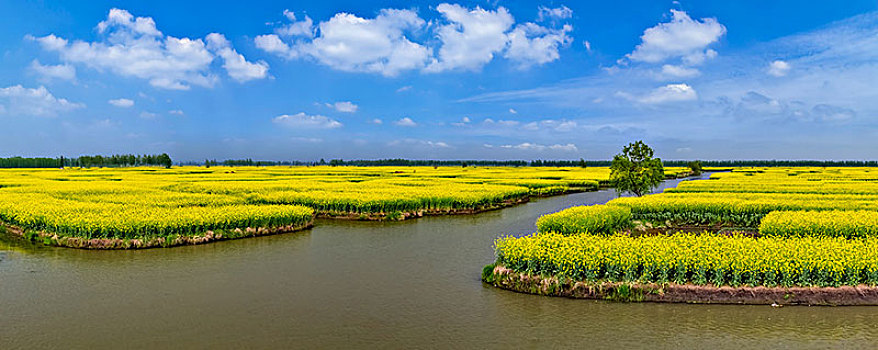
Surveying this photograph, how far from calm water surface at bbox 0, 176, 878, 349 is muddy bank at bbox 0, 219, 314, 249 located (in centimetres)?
170

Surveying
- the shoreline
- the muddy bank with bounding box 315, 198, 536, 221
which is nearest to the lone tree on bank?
the muddy bank with bounding box 315, 198, 536, 221

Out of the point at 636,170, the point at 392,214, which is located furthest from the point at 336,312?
the point at 636,170

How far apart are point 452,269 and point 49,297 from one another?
1212 centimetres

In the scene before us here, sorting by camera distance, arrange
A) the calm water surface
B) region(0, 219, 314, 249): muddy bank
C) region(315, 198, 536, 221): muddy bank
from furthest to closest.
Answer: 1. region(315, 198, 536, 221): muddy bank
2. region(0, 219, 314, 249): muddy bank
3. the calm water surface

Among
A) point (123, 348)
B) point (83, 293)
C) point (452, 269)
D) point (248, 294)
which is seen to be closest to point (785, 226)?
point (452, 269)

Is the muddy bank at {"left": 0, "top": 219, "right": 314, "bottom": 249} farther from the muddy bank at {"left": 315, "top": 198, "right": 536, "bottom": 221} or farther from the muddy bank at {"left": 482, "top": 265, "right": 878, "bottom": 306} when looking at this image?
the muddy bank at {"left": 482, "top": 265, "right": 878, "bottom": 306}

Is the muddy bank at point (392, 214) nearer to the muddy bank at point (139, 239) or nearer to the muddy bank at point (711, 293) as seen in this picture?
the muddy bank at point (139, 239)

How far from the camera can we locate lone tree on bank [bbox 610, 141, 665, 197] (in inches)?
1699

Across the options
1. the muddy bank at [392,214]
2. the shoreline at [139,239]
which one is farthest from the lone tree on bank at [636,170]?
the shoreline at [139,239]

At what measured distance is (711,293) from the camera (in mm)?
13516

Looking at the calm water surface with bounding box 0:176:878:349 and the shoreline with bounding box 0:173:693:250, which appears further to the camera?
the shoreline with bounding box 0:173:693:250

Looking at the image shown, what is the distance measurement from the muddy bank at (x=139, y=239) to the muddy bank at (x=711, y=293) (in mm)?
16208

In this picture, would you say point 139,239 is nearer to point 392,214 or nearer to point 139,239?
point 139,239

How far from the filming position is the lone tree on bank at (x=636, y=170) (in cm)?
4316
